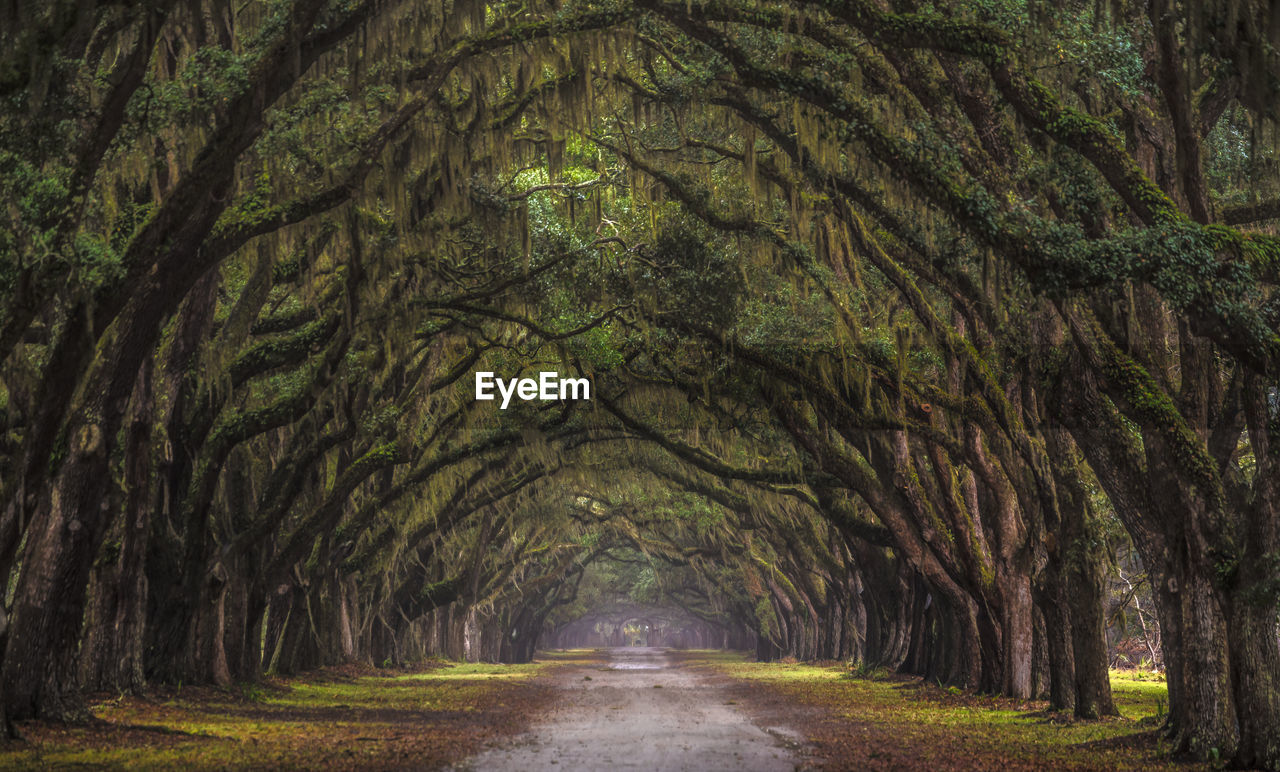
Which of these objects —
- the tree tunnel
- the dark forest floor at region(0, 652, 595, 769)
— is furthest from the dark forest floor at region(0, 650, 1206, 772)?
the tree tunnel

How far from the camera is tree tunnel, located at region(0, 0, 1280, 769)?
1074 cm

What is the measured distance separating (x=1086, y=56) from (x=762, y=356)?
27.5ft

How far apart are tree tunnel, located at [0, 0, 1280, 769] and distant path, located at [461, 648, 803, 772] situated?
429 cm

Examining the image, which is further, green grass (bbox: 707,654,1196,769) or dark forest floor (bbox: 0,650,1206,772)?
green grass (bbox: 707,654,1196,769)

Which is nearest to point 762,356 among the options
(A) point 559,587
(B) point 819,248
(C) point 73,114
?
(B) point 819,248

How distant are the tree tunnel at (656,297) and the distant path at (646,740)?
4287mm

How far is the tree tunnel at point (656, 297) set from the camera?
10742mm

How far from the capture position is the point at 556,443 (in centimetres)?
2820

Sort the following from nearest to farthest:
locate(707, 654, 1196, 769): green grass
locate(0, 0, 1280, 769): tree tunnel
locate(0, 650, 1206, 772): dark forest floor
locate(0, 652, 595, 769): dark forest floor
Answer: locate(0, 0, 1280, 769): tree tunnel → locate(0, 652, 595, 769): dark forest floor → locate(0, 650, 1206, 772): dark forest floor → locate(707, 654, 1196, 769): green grass

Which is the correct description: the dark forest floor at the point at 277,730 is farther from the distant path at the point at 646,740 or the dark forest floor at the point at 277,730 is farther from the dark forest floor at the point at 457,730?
the distant path at the point at 646,740

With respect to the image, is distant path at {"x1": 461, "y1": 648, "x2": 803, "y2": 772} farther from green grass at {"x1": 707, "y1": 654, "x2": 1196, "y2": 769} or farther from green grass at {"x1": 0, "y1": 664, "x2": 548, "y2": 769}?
green grass at {"x1": 707, "y1": 654, "x2": 1196, "y2": 769}

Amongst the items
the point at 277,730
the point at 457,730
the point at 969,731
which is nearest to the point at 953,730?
the point at 969,731

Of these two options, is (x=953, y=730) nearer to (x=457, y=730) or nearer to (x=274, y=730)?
(x=457, y=730)

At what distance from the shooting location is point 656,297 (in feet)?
A: 63.5
